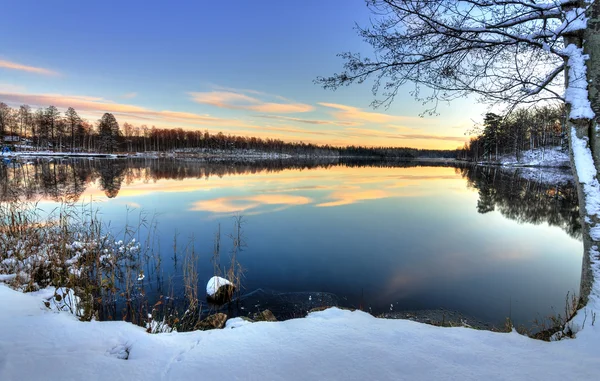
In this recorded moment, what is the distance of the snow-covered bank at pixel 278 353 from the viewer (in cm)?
233

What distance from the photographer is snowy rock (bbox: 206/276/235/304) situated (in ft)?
22.8

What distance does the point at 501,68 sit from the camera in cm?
465

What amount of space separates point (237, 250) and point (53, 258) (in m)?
5.31

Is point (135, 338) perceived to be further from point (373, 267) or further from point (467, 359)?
point (373, 267)

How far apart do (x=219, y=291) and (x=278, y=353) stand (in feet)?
15.2

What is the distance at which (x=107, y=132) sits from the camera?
296 ft

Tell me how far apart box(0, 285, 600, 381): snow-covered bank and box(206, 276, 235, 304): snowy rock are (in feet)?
12.2

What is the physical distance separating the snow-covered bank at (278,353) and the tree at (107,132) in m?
105

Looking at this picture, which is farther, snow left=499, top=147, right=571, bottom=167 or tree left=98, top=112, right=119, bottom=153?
tree left=98, top=112, right=119, bottom=153

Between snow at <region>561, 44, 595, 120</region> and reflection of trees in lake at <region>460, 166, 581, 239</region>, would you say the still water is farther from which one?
snow at <region>561, 44, 595, 120</region>

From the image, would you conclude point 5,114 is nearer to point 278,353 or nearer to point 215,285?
point 215,285

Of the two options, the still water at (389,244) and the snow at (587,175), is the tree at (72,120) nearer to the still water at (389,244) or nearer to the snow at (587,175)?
the still water at (389,244)

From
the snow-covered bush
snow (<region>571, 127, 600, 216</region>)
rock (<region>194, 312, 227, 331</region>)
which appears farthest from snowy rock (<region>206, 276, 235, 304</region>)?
snow (<region>571, 127, 600, 216</region>)

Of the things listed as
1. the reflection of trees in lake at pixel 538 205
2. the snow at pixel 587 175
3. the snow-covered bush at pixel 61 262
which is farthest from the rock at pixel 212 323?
the reflection of trees in lake at pixel 538 205
